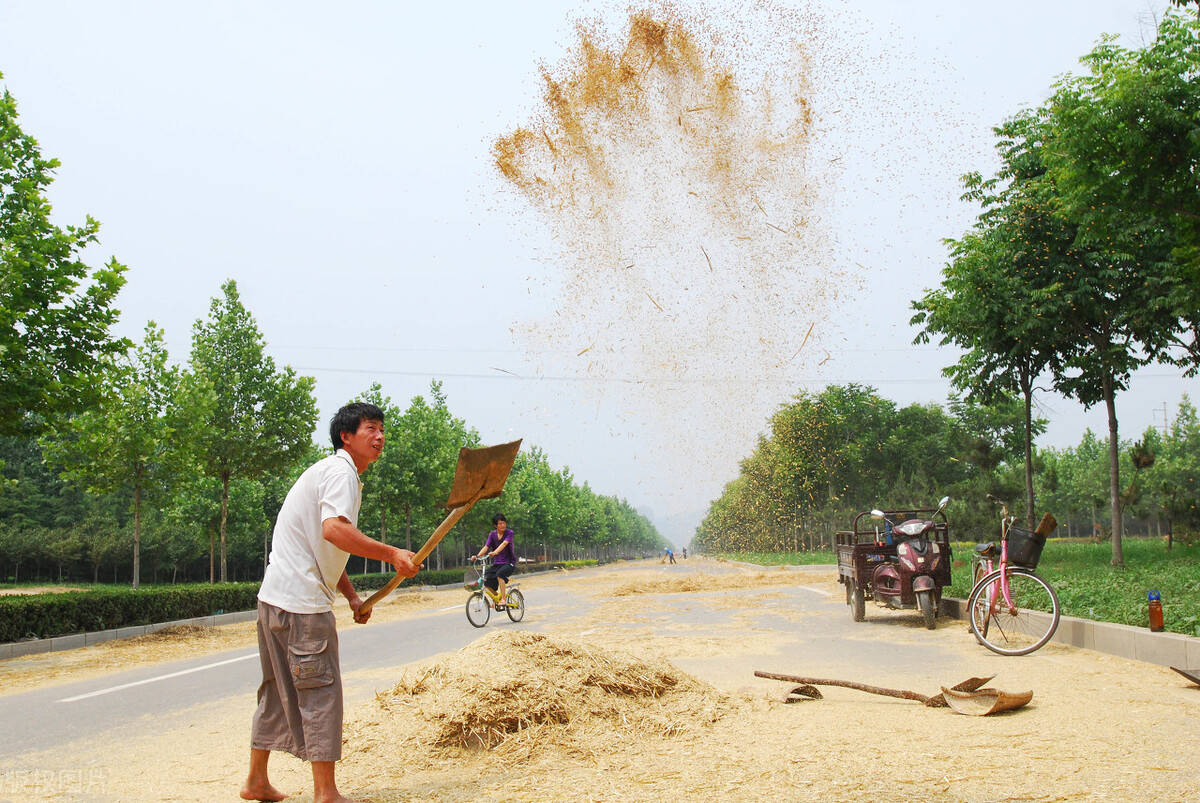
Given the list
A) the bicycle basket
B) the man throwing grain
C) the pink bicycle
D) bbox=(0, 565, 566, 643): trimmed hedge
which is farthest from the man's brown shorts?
bbox=(0, 565, 566, 643): trimmed hedge

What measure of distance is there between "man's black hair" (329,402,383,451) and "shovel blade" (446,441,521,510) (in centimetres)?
48

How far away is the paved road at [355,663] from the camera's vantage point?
22.4 feet

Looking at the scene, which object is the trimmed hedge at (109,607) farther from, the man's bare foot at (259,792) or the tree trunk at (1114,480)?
the tree trunk at (1114,480)

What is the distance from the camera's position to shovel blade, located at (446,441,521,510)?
4.29 meters

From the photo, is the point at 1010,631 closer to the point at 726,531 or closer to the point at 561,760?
the point at 561,760

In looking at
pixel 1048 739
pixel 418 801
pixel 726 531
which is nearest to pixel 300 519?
pixel 418 801

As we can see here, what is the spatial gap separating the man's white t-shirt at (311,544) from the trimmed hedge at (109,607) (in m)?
11.7

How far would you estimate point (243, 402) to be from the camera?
22938 mm

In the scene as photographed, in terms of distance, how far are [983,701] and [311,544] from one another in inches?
170

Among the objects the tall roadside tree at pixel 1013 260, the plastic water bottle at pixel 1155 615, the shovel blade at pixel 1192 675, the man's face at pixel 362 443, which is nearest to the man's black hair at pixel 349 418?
the man's face at pixel 362 443

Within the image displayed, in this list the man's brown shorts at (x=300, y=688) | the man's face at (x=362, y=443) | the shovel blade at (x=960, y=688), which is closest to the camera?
the man's brown shorts at (x=300, y=688)

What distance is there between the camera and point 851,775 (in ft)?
13.1

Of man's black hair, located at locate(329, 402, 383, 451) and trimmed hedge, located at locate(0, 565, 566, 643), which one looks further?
trimmed hedge, located at locate(0, 565, 566, 643)

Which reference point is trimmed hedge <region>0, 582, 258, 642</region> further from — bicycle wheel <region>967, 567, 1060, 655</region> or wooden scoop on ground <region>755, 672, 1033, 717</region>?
bicycle wheel <region>967, 567, 1060, 655</region>
